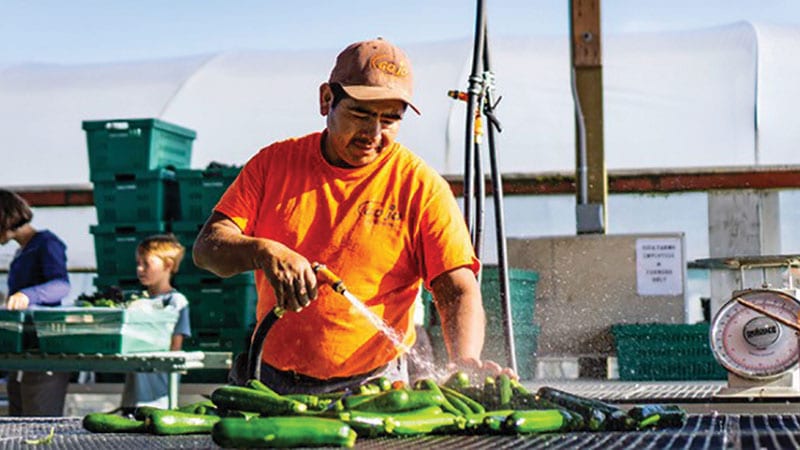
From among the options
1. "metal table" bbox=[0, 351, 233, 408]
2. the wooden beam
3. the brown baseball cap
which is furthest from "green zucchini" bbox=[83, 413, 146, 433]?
the wooden beam

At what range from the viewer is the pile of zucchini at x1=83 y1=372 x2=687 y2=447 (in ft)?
6.45

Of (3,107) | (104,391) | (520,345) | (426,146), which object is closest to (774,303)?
(520,345)

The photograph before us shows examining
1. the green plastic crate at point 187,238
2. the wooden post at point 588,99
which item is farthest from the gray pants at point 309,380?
the green plastic crate at point 187,238

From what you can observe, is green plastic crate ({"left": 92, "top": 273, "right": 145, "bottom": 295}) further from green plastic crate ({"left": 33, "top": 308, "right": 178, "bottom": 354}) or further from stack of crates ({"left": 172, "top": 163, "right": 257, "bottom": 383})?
green plastic crate ({"left": 33, "top": 308, "right": 178, "bottom": 354})

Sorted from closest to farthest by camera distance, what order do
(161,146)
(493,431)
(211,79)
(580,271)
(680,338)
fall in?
(493,431), (680,338), (580,271), (161,146), (211,79)

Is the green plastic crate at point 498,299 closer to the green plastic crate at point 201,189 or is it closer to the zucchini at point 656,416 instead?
the green plastic crate at point 201,189

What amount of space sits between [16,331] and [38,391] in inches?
27.9

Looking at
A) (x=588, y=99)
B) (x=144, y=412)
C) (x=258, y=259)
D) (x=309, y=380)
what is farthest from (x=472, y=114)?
(x=588, y=99)

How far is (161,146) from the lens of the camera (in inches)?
324

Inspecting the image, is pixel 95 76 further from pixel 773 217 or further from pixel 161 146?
pixel 773 217

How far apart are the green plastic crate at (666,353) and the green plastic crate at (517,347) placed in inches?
18.6

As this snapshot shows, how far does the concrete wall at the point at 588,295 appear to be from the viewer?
7.21 m

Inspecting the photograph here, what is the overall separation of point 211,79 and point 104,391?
4204 millimetres

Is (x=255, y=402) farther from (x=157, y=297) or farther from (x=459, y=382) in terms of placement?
(x=157, y=297)
